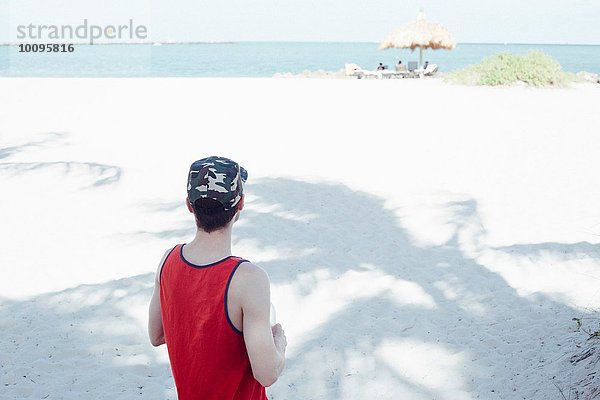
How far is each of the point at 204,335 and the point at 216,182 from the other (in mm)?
419

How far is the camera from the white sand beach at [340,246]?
400 cm

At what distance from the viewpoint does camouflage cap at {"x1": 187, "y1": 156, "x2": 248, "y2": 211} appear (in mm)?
1759

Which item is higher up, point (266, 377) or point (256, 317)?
point (256, 317)

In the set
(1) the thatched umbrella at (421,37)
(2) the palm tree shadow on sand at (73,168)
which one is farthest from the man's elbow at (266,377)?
(1) the thatched umbrella at (421,37)

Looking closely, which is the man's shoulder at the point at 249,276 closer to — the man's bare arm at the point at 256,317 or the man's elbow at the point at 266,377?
the man's bare arm at the point at 256,317

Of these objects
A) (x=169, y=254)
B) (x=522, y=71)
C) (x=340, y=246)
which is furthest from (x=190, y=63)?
(x=169, y=254)

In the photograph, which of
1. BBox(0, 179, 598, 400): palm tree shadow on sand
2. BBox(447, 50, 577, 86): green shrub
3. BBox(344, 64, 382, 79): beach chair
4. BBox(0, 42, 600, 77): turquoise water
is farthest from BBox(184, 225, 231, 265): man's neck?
BBox(344, 64, 382, 79): beach chair

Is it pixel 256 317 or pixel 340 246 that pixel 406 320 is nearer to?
pixel 340 246

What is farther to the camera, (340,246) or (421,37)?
(421,37)

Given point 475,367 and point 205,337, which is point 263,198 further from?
point 205,337

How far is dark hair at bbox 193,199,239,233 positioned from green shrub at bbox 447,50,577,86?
17.3 meters

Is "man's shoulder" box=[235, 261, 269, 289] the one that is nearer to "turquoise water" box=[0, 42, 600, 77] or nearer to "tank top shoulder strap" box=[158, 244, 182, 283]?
"tank top shoulder strap" box=[158, 244, 182, 283]

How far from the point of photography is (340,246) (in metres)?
6.27

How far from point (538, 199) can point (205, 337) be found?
677 centimetres
